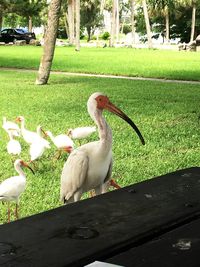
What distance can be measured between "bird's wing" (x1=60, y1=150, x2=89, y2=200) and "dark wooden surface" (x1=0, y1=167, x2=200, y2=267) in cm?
161

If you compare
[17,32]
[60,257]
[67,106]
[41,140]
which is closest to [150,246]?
[60,257]

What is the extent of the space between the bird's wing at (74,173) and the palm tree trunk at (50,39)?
505 inches

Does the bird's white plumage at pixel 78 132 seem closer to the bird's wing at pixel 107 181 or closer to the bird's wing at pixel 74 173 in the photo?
the bird's wing at pixel 107 181

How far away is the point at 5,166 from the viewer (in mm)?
7109

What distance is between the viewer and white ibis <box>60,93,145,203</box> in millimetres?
4320

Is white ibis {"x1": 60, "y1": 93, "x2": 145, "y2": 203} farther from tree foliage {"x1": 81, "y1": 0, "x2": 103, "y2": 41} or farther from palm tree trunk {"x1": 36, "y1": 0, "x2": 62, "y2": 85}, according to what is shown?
tree foliage {"x1": 81, "y1": 0, "x2": 103, "y2": 41}

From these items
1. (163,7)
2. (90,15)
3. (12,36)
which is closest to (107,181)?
(12,36)

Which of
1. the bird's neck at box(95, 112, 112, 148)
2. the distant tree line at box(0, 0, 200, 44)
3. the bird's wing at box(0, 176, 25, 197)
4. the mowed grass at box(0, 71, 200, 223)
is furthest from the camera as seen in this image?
the distant tree line at box(0, 0, 200, 44)

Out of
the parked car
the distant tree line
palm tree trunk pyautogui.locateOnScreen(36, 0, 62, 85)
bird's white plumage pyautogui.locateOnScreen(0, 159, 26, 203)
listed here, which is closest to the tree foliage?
the distant tree line

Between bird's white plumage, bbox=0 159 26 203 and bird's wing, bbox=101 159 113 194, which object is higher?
bird's wing, bbox=101 159 113 194

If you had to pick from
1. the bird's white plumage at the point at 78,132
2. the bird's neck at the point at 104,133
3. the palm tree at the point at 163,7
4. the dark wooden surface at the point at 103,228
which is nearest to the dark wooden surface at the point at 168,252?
the dark wooden surface at the point at 103,228

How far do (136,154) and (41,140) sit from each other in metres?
1.28

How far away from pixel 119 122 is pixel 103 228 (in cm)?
811

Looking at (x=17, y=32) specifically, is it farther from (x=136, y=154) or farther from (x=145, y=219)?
(x=145, y=219)
